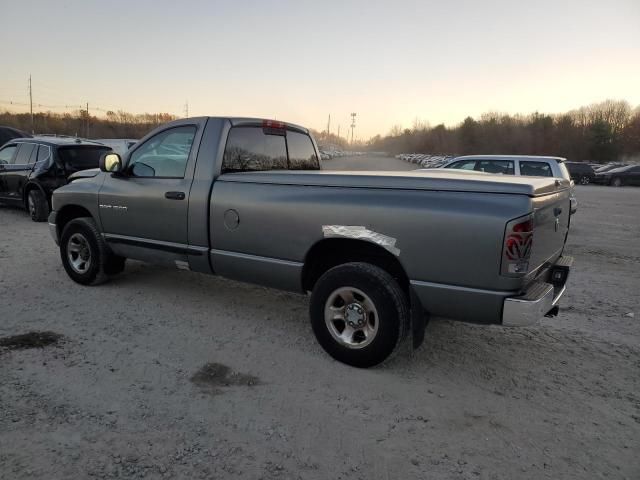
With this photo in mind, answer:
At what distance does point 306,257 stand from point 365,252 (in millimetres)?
483

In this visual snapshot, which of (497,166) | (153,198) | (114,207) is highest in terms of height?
(497,166)

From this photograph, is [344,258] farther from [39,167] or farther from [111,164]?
[39,167]

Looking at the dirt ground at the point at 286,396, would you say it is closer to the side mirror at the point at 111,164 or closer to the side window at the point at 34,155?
the side mirror at the point at 111,164

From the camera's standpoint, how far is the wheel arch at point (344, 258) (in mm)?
3495

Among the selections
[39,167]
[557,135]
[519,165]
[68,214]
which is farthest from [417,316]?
[557,135]

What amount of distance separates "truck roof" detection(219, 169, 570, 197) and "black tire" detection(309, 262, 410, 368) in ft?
2.09

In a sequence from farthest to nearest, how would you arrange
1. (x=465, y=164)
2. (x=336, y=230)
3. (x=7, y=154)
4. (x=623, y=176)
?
(x=623, y=176), (x=465, y=164), (x=7, y=154), (x=336, y=230)

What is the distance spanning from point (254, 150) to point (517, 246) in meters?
2.82

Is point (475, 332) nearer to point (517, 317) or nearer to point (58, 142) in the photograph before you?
point (517, 317)

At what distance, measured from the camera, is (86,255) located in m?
5.43

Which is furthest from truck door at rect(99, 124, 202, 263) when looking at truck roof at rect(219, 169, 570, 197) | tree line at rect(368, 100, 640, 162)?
tree line at rect(368, 100, 640, 162)

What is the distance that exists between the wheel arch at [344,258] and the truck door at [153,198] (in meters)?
1.39

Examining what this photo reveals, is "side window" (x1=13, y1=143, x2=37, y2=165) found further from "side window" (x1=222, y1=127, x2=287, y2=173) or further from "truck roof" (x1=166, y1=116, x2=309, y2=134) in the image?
"side window" (x1=222, y1=127, x2=287, y2=173)

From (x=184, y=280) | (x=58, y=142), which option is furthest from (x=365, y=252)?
(x=58, y=142)
